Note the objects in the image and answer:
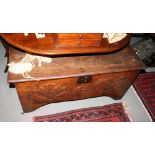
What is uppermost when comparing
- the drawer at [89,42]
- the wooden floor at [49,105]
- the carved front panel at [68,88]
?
the drawer at [89,42]

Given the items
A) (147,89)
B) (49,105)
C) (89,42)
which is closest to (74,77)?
(89,42)

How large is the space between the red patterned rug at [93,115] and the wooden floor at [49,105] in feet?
0.26

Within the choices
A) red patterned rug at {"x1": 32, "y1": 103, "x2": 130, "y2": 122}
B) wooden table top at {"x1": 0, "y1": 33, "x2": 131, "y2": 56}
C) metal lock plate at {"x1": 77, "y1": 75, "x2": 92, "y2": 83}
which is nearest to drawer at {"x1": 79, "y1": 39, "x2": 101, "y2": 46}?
wooden table top at {"x1": 0, "y1": 33, "x2": 131, "y2": 56}

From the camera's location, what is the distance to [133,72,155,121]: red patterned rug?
8.82ft

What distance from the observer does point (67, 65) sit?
1915 mm

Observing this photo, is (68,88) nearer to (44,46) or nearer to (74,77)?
(74,77)

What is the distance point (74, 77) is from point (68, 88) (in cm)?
21

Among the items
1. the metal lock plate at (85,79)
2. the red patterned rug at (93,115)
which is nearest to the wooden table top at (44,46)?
the metal lock plate at (85,79)

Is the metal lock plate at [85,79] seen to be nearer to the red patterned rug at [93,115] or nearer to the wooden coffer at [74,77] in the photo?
the wooden coffer at [74,77]

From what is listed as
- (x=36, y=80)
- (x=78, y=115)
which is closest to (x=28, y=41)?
(x=36, y=80)

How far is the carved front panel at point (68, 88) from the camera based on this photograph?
1.87m

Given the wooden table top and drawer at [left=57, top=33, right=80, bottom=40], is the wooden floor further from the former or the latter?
drawer at [left=57, top=33, right=80, bottom=40]

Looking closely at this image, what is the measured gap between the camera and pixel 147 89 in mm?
2910

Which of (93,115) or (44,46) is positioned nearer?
(44,46)
